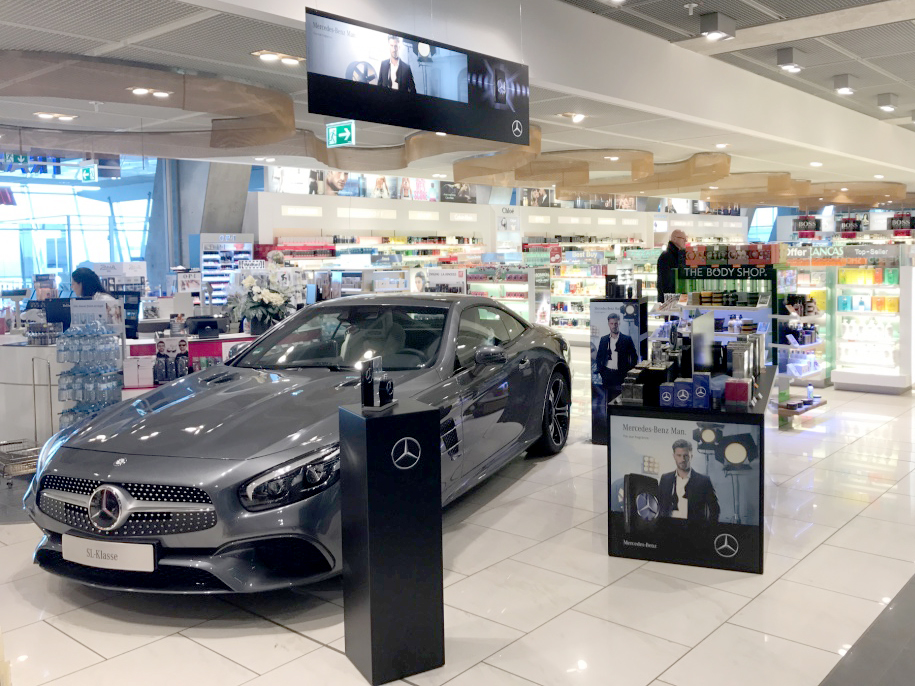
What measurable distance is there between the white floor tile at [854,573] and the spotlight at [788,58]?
5.42 meters

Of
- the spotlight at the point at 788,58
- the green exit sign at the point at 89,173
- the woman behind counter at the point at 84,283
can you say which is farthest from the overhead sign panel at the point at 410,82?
the green exit sign at the point at 89,173

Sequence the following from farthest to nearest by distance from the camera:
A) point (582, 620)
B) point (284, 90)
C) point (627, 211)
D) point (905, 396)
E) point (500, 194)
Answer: point (627, 211), point (500, 194), point (905, 396), point (284, 90), point (582, 620)

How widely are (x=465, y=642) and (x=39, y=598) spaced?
1785 millimetres

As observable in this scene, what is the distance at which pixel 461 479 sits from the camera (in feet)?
13.2

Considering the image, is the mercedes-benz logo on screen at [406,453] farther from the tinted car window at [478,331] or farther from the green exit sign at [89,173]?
the green exit sign at [89,173]

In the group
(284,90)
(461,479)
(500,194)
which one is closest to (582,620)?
(461,479)

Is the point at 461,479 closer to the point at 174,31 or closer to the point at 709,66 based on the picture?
the point at 174,31

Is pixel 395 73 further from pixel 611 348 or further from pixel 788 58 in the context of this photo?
pixel 788 58

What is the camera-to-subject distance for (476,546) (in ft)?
12.9

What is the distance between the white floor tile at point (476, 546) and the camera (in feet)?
12.2

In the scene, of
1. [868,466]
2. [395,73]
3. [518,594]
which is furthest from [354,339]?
[868,466]

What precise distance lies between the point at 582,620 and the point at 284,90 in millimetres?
5286

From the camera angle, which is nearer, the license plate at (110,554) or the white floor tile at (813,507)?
the license plate at (110,554)

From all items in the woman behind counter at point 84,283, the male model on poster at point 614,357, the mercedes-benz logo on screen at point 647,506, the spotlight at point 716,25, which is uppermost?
the spotlight at point 716,25
